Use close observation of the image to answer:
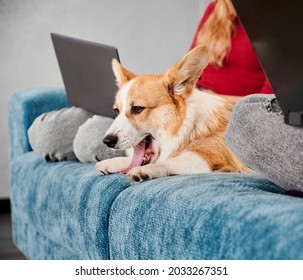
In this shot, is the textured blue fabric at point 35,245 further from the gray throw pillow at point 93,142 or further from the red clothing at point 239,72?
the red clothing at point 239,72

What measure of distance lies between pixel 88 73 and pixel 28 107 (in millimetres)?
631

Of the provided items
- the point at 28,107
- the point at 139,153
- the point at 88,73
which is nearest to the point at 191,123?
the point at 139,153

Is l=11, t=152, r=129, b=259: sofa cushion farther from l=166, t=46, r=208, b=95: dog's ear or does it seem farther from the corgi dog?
l=166, t=46, r=208, b=95: dog's ear

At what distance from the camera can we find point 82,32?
3496 millimetres

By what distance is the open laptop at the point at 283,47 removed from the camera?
1021 mm

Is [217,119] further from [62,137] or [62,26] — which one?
[62,26]

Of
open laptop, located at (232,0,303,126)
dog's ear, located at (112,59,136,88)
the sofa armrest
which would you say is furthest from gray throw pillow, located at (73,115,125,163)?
open laptop, located at (232,0,303,126)

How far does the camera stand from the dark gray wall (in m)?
3.45

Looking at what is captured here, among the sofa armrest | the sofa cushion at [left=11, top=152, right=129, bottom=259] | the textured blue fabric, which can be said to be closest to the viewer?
the sofa cushion at [left=11, top=152, right=129, bottom=259]

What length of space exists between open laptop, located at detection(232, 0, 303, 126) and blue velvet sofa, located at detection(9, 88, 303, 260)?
0.15 meters

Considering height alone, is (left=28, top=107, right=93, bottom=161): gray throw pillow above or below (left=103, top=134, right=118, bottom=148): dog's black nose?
below

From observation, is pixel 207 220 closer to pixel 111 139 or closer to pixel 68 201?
pixel 111 139
